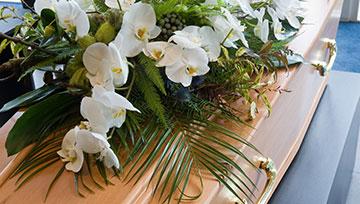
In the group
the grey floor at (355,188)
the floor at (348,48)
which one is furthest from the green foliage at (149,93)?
the floor at (348,48)

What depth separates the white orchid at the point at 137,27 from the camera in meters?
0.48

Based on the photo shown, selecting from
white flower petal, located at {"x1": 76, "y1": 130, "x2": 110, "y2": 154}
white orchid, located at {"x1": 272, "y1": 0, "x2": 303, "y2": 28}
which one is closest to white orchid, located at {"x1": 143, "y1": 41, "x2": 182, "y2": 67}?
white flower petal, located at {"x1": 76, "y1": 130, "x2": 110, "y2": 154}

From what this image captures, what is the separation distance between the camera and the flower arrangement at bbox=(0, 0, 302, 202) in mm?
465

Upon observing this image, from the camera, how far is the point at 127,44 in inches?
19.0

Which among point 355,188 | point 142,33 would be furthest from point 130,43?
point 355,188

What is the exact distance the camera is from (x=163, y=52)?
50 cm

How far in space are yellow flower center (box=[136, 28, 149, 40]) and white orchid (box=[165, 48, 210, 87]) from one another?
0.04m

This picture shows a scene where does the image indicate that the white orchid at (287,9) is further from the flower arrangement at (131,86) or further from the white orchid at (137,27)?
the white orchid at (137,27)

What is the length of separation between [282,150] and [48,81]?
1.42ft

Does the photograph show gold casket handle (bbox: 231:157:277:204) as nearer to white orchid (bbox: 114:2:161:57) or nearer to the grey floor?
white orchid (bbox: 114:2:161:57)

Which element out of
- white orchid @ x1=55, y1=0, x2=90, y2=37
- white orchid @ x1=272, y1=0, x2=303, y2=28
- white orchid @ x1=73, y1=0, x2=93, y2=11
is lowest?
white orchid @ x1=55, y1=0, x2=90, y2=37

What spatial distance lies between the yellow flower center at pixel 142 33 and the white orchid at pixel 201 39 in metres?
0.03

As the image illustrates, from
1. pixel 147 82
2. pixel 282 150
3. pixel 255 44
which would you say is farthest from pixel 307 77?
pixel 147 82

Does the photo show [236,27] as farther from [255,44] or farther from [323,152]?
[323,152]
